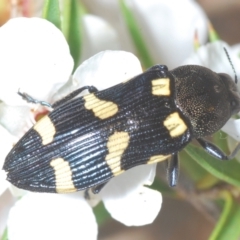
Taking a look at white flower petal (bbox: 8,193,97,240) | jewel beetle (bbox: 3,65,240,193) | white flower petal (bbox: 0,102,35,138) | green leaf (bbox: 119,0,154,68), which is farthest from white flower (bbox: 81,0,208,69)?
white flower petal (bbox: 8,193,97,240)

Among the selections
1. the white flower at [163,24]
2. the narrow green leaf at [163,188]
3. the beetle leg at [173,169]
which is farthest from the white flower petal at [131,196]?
the white flower at [163,24]

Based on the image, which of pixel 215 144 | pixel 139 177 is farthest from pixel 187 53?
pixel 139 177

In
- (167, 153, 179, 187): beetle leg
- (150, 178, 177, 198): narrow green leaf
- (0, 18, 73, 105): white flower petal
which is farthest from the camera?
(150, 178, 177, 198): narrow green leaf

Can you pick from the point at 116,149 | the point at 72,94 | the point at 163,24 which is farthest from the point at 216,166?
the point at 163,24

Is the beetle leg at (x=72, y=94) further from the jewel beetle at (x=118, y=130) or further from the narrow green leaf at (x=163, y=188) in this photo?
the narrow green leaf at (x=163, y=188)

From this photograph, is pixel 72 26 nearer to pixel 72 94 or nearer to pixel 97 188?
pixel 72 94

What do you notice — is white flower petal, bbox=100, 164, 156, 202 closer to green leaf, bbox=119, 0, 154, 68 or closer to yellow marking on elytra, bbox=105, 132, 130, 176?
yellow marking on elytra, bbox=105, 132, 130, 176

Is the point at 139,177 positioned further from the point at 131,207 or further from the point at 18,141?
the point at 18,141
